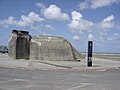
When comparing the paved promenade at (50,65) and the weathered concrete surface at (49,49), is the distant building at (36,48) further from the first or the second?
the paved promenade at (50,65)

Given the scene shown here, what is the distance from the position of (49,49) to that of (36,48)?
1.94 meters

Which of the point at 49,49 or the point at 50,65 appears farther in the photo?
the point at 49,49

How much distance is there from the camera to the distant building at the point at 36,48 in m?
41.4

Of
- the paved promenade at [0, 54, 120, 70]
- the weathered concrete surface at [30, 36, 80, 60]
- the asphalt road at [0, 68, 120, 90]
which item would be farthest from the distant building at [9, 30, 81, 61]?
the asphalt road at [0, 68, 120, 90]

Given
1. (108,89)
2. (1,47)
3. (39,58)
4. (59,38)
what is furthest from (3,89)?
Answer: (1,47)

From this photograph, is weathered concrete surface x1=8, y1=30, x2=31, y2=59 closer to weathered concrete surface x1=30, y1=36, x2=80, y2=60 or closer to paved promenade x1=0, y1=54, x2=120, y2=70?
weathered concrete surface x1=30, y1=36, x2=80, y2=60

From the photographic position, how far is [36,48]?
4172cm

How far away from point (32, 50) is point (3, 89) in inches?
1187

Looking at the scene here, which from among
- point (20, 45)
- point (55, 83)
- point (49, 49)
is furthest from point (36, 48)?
point (55, 83)

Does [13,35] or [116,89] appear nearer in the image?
[116,89]

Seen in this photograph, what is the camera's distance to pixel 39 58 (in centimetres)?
4138

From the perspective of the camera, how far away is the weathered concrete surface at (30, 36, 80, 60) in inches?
1638

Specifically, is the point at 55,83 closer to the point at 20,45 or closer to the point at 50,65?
the point at 50,65

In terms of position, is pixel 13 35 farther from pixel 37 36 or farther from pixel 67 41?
pixel 67 41
